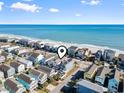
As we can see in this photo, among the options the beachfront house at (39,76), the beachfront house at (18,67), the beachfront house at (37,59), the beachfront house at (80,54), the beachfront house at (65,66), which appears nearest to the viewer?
the beachfront house at (39,76)

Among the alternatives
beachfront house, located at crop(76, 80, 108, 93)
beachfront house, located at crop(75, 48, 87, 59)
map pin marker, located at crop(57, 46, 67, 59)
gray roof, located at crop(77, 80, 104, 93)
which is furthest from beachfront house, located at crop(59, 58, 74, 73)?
map pin marker, located at crop(57, 46, 67, 59)

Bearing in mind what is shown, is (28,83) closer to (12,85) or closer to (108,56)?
(12,85)

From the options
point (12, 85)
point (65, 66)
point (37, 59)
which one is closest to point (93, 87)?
point (65, 66)

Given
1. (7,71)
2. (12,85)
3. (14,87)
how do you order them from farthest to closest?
(7,71) < (12,85) < (14,87)

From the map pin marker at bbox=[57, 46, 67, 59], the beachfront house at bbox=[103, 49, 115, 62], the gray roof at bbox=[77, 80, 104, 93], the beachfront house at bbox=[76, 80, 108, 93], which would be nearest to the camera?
the map pin marker at bbox=[57, 46, 67, 59]

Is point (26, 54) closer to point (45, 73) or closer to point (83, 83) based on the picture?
point (45, 73)

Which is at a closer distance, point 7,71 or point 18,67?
point 7,71

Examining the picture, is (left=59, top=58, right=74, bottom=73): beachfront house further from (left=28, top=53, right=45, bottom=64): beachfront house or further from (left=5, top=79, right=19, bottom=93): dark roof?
(left=5, top=79, right=19, bottom=93): dark roof

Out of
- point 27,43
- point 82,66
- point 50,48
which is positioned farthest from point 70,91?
point 27,43

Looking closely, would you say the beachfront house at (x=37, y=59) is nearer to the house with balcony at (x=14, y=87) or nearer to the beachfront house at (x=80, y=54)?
the beachfront house at (x=80, y=54)

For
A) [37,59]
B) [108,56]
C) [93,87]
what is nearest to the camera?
[93,87]

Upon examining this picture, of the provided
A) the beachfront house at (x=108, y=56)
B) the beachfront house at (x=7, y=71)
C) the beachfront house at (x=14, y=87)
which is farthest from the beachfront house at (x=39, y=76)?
the beachfront house at (x=108, y=56)
